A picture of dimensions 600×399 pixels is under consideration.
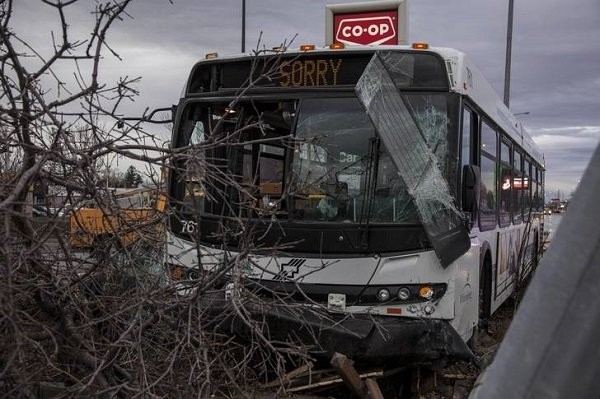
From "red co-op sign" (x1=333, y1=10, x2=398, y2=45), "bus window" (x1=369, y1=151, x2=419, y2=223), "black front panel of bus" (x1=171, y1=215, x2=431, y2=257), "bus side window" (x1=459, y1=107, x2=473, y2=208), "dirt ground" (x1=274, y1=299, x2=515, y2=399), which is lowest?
"dirt ground" (x1=274, y1=299, x2=515, y2=399)

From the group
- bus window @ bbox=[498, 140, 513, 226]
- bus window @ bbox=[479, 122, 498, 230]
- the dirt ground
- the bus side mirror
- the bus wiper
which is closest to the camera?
the dirt ground

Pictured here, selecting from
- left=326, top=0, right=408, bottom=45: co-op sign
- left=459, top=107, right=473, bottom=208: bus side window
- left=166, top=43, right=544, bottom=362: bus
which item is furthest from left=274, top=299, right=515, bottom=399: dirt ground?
left=326, top=0, right=408, bottom=45: co-op sign

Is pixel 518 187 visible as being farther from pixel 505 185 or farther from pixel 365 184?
pixel 365 184

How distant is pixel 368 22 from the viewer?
366 inches

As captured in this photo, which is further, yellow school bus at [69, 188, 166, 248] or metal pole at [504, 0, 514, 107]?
metal pole at [504, 0, 514, 107]

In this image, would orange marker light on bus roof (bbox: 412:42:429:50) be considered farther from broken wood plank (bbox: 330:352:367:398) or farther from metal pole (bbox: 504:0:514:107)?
metal pole (bbox: 504:0:514:107)

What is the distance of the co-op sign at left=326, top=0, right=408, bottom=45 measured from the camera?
884cm

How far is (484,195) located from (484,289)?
1.12m

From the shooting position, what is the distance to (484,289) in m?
7.56

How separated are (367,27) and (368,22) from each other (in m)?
0.08

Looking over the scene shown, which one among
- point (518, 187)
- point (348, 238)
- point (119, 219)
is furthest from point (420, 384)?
point (518, 187)

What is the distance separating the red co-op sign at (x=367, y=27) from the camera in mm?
8992

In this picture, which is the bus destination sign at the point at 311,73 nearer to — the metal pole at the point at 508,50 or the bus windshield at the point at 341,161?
the bus windshield at the point at 341,161

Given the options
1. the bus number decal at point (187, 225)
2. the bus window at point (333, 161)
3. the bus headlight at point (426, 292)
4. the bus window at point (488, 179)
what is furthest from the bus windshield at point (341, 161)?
the bus number decal at point (187, 225)
